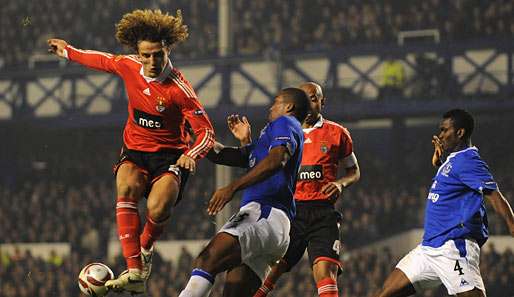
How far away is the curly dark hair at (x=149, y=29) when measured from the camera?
823 centimetres

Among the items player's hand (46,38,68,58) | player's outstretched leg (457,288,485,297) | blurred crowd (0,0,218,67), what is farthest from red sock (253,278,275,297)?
blurred crowd (0,0,218,67)

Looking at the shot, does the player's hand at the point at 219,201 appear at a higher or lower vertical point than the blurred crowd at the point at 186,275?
higher

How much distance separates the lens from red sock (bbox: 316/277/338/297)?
877 centimetres

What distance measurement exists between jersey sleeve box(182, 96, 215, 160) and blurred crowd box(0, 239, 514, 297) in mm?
10334

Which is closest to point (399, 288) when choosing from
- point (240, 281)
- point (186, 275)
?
point (240, 281)

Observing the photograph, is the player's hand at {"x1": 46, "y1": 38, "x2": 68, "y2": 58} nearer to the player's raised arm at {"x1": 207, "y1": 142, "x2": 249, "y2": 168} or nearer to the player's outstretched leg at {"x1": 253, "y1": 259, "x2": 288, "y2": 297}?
the player's raised arm at {"x1": 207, "y1": 142, "x2": 249, "y2": 168}

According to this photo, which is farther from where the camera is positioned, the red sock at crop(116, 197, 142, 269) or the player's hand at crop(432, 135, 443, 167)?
the player's hand at crop(432, 135, 443, 167)

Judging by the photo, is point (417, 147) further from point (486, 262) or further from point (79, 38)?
point (79, 38)

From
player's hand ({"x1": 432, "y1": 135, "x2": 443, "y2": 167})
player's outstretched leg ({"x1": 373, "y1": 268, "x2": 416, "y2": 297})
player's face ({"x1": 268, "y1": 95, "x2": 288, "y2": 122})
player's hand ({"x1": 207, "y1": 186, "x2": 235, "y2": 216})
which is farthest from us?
player's hand ({"x1": 432, "y1": 135, "x2": 443, "y2": 167})

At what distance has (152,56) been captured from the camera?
8.19m

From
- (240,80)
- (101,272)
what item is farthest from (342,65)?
(101,272)

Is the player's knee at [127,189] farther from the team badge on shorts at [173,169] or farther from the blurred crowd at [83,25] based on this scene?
the blurred crowd at [83,25]

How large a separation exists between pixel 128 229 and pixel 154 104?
38.0 inches

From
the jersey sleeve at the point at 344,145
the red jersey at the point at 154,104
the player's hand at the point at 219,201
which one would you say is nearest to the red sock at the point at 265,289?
the jersey sleeve at the point at 344,145
